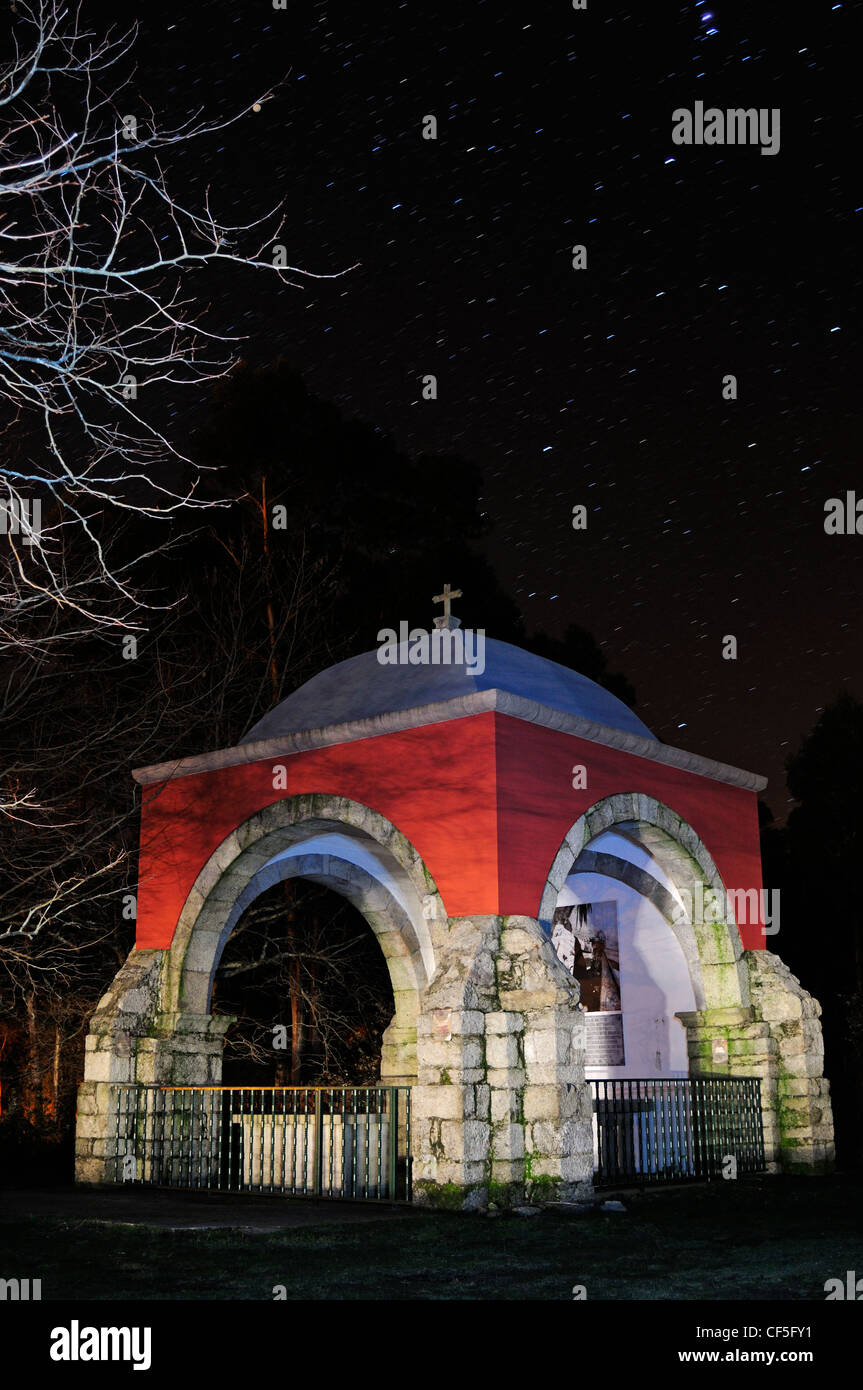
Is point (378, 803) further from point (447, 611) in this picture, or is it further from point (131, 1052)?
point (131, 1052)

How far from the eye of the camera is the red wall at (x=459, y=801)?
1116cm

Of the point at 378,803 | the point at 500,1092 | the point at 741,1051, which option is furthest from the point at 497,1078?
the point at 741,1051

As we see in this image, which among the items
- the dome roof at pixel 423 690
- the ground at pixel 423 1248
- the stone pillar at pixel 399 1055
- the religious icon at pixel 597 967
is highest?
the dome roof at pixel 423 690

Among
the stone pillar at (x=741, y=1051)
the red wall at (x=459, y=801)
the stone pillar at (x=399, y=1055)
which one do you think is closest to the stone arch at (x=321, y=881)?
the stone pillar at (x=399, y=1055)

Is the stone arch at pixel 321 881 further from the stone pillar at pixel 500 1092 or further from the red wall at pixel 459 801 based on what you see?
the stone pillar at pixel 500 1092

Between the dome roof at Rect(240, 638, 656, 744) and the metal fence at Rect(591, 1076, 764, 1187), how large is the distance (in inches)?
143

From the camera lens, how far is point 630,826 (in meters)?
13.7

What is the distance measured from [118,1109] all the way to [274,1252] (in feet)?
17.1

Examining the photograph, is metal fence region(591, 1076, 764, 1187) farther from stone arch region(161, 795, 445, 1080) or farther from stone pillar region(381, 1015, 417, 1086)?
stone pillar region(381, 1015, 417, 1086)

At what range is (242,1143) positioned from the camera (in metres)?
11.9

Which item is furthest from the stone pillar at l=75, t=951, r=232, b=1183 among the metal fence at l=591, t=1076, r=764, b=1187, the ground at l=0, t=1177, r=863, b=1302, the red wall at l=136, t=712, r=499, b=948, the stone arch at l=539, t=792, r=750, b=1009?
the stone arch at l=539, t=792, r=750, b=1009

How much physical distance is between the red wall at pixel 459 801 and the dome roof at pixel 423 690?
1.80ft

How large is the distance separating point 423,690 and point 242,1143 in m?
4.68
